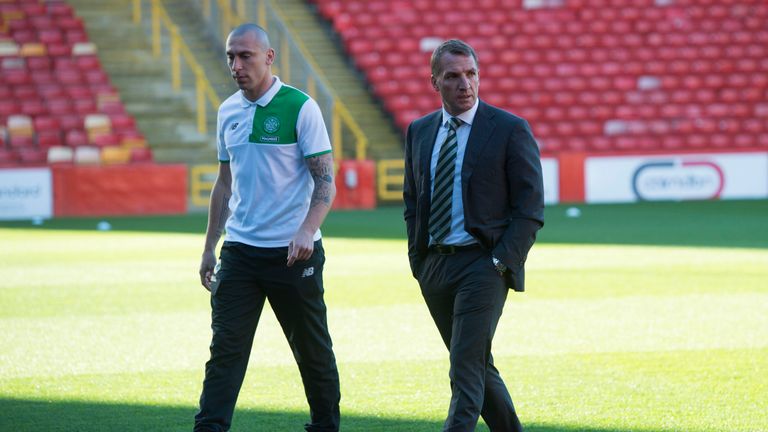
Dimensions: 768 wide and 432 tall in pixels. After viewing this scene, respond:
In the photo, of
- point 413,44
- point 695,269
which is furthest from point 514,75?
point 695,269

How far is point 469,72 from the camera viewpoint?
16.3 feet

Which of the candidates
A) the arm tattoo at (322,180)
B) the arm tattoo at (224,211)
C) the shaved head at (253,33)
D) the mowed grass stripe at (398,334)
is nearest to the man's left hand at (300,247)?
the arm tattoo at (322,180)

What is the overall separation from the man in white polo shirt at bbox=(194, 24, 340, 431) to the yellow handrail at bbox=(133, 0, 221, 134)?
19.8 meters

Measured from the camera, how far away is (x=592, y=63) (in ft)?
94.9

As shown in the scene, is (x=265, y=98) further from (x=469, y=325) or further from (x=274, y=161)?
(x=469, y=325)

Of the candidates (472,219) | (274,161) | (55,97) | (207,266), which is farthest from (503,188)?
(55,97)

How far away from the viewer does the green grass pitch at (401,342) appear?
646 cm

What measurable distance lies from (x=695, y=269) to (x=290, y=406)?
7274mm

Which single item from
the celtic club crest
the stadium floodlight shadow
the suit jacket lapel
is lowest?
the stadium floodlight shadow

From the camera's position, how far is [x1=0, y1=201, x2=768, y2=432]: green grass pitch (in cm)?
646

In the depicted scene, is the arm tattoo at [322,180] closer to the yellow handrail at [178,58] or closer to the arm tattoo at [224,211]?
the arm tattoo at [224,211]

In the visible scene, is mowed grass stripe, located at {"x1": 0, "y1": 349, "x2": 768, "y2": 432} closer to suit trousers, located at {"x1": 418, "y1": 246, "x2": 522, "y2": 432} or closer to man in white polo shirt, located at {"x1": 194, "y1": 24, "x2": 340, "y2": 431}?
man in white polo shirt, located at {"x1": 194, "y1": 24, "x2": 340, "y2": 431}

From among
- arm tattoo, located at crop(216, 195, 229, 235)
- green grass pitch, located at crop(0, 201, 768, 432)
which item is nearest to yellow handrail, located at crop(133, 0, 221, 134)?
green grass pitch, located at crop(0, 201, 768, 432)

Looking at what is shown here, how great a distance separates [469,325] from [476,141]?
0.75 meters
